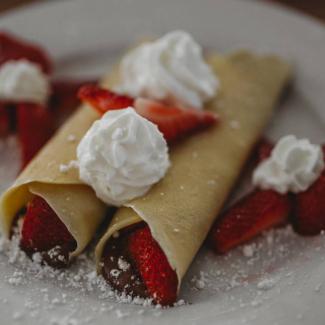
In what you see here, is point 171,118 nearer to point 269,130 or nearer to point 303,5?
point 269,130

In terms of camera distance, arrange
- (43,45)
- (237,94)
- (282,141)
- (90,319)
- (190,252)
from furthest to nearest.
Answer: (43,45), (237,94), (282,141), (190,252), (90,319)

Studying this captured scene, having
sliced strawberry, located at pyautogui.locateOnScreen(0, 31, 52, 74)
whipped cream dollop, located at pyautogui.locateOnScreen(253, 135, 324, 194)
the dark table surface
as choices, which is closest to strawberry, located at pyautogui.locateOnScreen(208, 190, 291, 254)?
whipped cream dollop, located at pyautogui.locateOnScreen(253, 135, 324, 194)

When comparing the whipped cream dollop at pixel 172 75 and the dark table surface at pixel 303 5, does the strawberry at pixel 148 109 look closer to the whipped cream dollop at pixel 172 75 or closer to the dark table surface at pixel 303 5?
the whipped cream dollop at pixel 172 75

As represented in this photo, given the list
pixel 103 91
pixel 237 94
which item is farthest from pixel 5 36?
pixel 237 94

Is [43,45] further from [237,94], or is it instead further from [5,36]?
[237,94]

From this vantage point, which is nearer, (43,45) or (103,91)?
(103,91)
